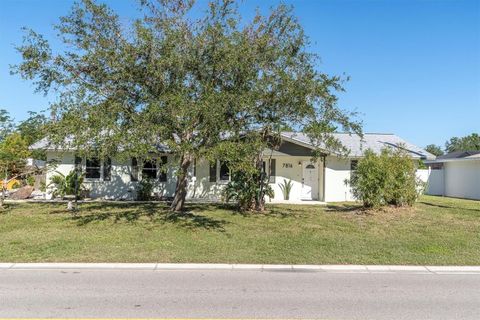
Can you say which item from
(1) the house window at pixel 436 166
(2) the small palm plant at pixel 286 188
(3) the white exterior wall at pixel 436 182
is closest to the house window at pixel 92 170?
(2) the small palm plant at pixel 286 188

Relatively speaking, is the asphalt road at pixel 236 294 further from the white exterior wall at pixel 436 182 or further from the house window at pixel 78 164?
the white exterior wall at pixel 436 182

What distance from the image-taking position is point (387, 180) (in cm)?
1549

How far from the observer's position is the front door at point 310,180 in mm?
23156

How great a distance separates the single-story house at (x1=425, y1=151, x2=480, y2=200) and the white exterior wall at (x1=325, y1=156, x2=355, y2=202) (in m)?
8.08

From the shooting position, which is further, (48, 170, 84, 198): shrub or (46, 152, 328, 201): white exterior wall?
(46, 152, 328, 201): white exterior wall

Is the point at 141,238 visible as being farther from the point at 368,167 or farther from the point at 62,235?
the point at 368,167

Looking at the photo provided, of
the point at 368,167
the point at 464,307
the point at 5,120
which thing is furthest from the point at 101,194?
the point at 5,120

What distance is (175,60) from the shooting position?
11977mm

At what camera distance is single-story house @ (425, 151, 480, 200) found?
25.7 metres

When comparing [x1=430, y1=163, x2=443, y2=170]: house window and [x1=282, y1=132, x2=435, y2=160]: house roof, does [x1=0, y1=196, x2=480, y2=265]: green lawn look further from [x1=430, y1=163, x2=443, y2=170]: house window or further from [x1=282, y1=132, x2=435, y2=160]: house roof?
[x1=430, y1=163, x2=443, y2=170]: house window

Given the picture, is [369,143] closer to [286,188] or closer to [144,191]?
[286,188]

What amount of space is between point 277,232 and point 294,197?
1071cm

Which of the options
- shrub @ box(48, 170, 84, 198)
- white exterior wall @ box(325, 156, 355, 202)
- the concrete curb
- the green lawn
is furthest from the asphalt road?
white exterior wall @ box(325, 156, 355, 202)

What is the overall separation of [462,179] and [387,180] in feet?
47.7
